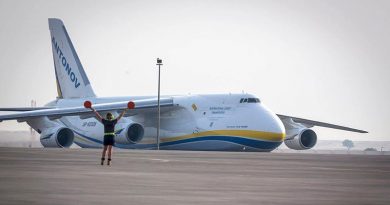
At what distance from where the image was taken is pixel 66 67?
72.9 m

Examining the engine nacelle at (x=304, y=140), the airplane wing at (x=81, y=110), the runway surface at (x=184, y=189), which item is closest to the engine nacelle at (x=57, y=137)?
the airplane wing at (x=81, y=110)

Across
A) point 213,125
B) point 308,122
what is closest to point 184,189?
point 213,125

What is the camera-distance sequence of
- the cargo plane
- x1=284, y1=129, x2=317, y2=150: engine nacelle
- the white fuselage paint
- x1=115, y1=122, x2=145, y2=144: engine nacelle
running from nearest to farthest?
the white fuselage paint < the cargo plane < x1=115, y1=122, x2=145, y2=144: engine nacelle < x1=284, y1=129, x2=317, y2=150: engine nacelle

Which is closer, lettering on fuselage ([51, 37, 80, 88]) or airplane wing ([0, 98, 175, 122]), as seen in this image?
airplane wing ([0, 98, 175, 122])

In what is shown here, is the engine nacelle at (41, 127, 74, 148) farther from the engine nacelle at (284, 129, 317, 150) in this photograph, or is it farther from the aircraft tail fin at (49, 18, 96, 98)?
the engine nacelle at (284, 129, 317, 150)

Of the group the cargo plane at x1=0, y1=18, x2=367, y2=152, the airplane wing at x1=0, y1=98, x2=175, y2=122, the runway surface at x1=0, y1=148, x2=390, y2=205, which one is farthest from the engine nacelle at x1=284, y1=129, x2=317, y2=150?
the runway surface at x1=0, y1=148, x2=390, y2=205

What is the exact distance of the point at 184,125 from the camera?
61.4m

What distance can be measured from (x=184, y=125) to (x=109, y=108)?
16.6ft

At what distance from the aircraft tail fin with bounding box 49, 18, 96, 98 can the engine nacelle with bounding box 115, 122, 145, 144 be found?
12100 mm

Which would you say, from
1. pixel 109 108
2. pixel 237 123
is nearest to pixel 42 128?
pixel 109 108

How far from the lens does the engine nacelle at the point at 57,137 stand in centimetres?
6038

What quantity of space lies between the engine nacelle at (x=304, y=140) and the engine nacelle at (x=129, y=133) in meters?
10.5

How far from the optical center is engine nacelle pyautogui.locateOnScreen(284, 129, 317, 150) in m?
63.4

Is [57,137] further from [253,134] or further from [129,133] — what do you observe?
[253,134]
